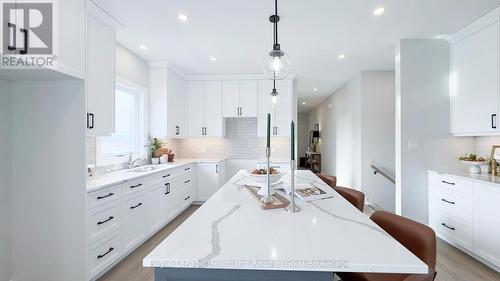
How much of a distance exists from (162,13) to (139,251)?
8.99 feet

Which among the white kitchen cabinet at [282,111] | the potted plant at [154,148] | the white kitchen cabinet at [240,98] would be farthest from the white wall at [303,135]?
the potted plant at [154,148]

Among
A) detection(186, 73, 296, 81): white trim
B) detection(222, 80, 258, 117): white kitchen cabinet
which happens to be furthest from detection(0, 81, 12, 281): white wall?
detection(222, 80, 258, 117): white kitchen cabinet

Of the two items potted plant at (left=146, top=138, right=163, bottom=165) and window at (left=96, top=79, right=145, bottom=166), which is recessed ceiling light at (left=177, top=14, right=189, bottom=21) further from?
potted plant at (left=146, top=138, right=163, bottom=165)

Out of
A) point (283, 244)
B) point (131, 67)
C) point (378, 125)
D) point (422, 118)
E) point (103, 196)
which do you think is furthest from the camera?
point (378, 125)

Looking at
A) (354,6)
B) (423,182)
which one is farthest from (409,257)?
(423,182)

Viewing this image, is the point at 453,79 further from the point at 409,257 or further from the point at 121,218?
the point at 121,218

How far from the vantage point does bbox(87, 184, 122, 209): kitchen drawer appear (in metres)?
2.02

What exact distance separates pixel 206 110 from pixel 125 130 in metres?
1.64

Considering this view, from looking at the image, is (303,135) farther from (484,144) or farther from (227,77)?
(484,144)

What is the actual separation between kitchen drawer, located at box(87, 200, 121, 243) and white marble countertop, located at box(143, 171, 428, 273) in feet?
4.69

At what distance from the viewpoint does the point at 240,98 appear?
4734 mm

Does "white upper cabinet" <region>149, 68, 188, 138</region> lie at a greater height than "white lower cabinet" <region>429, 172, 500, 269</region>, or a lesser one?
greater

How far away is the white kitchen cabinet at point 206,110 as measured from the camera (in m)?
4.78

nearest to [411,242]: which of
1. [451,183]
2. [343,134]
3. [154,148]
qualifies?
[451,183]
